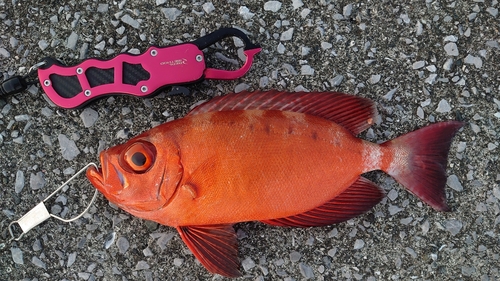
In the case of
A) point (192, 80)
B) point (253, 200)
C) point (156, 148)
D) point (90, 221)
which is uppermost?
point (192, 80)

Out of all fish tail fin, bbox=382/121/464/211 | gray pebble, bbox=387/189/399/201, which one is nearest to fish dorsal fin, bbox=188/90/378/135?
fish tail fin, bbox=382/121/464/211

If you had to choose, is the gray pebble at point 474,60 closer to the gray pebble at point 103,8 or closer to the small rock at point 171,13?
the small rock at point 171,13

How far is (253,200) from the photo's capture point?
6.58ft

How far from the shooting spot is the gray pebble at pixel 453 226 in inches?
91.5

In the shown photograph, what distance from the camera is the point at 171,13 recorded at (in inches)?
92.9

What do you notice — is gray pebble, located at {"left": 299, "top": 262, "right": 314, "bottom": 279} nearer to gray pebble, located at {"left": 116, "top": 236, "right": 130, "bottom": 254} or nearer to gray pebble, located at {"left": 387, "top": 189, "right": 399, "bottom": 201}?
gray pebble, located at {"left": 387, "top": 189, "right": 399, "bottom": 201}

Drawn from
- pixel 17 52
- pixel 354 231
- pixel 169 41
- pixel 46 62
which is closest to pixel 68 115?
pixel 46 62

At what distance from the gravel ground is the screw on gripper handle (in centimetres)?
9

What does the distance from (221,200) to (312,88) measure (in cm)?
78

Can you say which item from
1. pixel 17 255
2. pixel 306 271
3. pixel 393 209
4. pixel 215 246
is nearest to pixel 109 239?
pixel 17 255

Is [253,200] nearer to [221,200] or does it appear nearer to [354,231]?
[221,200]

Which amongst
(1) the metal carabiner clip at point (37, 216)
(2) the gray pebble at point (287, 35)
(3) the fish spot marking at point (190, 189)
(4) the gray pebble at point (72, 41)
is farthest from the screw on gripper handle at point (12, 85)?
(2) the gray pebble at point (287, 35)

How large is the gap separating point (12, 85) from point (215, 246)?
127 cm

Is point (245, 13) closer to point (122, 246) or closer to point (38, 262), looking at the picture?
point (122, 246)
